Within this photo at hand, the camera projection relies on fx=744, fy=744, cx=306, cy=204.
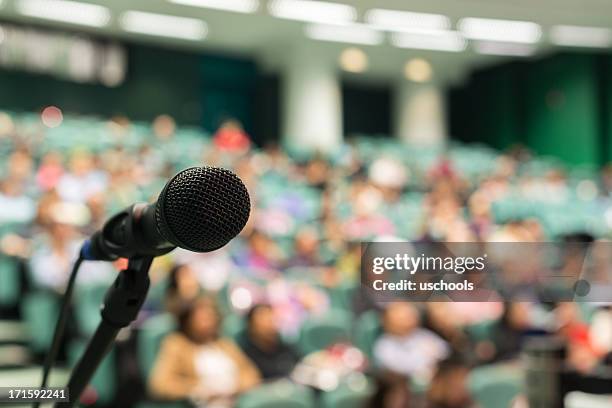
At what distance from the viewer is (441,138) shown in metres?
10.5

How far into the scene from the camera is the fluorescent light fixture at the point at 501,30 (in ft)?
24.1

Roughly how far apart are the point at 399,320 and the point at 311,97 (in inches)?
271

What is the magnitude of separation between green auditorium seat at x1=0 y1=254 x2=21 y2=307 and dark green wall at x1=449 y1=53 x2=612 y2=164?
25.2 ft

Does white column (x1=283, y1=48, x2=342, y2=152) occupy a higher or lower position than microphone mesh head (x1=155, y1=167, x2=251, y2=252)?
higher

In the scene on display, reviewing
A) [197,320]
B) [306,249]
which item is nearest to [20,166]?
[306,249]

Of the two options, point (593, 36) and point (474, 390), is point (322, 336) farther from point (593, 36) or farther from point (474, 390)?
point (593, 36)

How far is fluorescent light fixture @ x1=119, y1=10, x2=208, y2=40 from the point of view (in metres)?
8.03

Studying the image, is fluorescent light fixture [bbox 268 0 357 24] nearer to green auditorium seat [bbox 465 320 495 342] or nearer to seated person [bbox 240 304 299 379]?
green auditorium seat [bbox 465 320 495 342]

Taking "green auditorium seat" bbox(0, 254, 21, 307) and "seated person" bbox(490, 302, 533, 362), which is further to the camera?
"green auditorium seat" bbox(0, 254, 21, 307)

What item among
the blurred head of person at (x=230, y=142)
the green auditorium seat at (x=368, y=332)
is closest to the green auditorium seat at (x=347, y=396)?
the green auditorium seat at (x=368, y=332)

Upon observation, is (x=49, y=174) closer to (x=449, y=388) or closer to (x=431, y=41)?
(x=449, y=388)

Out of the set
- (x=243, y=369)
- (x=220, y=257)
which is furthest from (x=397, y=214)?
(x=243, y=369)

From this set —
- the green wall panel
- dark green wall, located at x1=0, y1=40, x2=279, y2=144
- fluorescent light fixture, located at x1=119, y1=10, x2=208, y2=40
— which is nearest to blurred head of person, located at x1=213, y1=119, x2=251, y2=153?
fluorescent light fixture, located at x1=119, y1=10, x2=208, y2=40

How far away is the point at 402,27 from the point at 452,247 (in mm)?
7534
